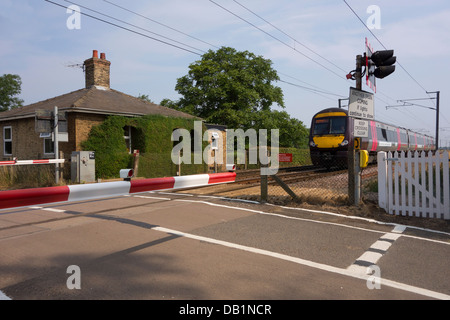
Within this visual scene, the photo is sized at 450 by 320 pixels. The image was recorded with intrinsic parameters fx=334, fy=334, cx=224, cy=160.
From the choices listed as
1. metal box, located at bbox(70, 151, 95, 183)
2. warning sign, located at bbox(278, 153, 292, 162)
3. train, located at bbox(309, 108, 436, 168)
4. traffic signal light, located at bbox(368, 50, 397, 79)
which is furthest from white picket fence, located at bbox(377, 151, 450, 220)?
metal box, located at bbox(70, 151, 95, 183)

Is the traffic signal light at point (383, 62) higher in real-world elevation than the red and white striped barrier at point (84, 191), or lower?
higher

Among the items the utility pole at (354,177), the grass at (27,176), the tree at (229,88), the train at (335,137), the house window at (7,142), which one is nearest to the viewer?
the utility pole at (354,177)

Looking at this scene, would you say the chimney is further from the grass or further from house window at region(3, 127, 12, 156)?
the grass

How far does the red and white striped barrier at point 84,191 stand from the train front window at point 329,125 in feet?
47.1

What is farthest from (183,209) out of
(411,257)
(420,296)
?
(420,296)

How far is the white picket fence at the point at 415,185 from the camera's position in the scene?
6438 mm

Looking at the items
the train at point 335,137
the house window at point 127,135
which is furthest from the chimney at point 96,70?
the train at point 335,137

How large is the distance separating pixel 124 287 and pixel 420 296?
2916 millimetres

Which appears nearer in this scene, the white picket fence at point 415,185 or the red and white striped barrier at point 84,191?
the red and white striped barrier at point 84,191

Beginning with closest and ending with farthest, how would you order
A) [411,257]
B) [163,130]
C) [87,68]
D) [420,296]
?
[420,296] → [411,257] → [163,130] → [87,68]

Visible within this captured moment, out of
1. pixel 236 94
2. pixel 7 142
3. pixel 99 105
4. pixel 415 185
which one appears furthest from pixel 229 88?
pixel 415 185

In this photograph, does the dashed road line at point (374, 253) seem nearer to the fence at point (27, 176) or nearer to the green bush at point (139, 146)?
the fence at point (27, 176)
